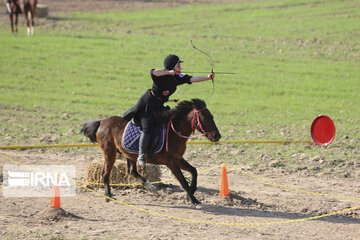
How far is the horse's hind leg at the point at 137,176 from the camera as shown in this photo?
1150 centimetres

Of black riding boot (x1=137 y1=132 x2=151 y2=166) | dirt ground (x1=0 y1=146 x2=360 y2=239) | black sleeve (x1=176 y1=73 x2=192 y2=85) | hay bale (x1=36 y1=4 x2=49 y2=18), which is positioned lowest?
dirt ground (x1=0 y1=146 x2=360 y2=239)

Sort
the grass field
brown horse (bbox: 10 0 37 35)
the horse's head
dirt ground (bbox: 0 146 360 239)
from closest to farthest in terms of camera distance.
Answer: dirt ground (bbox: 0 146 360 239)
the horse's head
the grass field
brown horse (bbox: 10 0 37 35)

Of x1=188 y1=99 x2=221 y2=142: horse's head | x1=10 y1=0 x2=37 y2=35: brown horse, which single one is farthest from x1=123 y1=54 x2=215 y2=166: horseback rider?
x1=10 y1=0 x2=37 y2=35: brown horse

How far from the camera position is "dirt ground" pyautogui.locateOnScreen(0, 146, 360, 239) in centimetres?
926

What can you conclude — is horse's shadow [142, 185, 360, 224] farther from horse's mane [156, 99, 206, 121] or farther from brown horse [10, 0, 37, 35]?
brown horse [10, 0, 37, 35]

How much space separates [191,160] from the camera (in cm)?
1441

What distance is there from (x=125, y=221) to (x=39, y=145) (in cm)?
594

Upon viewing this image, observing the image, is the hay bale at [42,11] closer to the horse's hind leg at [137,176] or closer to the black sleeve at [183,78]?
the horse's hind leg at [137,176]

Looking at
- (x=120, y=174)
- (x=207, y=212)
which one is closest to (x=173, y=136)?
(x=207, y=212)

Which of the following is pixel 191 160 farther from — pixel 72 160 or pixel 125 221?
pixel 125 221

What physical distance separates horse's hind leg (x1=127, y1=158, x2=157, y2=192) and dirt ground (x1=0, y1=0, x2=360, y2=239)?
0.21m

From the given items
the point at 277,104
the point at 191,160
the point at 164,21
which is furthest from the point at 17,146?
the point at 164,21

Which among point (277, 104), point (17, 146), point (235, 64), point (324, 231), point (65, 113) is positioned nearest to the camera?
point (324, 231)

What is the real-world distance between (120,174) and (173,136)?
1.93m
